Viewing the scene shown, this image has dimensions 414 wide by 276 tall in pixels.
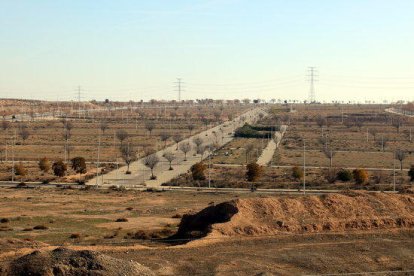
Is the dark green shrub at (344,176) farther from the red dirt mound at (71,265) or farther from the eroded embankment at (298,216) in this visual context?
the red dirt mound at (71,265)

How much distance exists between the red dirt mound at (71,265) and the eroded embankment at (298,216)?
27.2 feet

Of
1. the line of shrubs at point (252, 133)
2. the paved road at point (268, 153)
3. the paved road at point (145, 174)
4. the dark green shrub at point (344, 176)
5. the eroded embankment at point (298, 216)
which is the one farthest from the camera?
the line of shrubs at point (252, 133)

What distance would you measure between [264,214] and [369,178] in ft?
95.0

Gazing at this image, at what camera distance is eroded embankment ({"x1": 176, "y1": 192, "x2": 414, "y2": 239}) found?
1148 inches

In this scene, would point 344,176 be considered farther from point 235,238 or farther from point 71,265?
point 71,265

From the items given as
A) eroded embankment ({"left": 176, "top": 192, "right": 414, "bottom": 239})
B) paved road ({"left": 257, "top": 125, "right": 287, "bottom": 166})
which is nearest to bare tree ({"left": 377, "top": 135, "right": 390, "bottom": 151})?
paved road ({"left": 257, "top": 125, "right": 287, "bottom": 166})

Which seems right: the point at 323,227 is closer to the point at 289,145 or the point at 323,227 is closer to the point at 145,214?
the point at 145,214

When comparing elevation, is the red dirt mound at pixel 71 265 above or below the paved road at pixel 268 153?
above

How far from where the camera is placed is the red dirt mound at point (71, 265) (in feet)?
64.4

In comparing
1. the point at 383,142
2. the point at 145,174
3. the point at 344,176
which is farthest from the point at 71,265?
the point at 383,142

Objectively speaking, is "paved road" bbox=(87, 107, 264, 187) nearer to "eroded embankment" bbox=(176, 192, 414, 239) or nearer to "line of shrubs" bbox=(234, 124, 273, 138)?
"eroded embankment" bbox=(176, 192, 414, 239)

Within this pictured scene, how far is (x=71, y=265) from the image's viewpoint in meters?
19.9

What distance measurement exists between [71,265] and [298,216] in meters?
14.2

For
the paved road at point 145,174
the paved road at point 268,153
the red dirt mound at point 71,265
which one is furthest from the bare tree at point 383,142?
the red dirt mound at point 71,265
